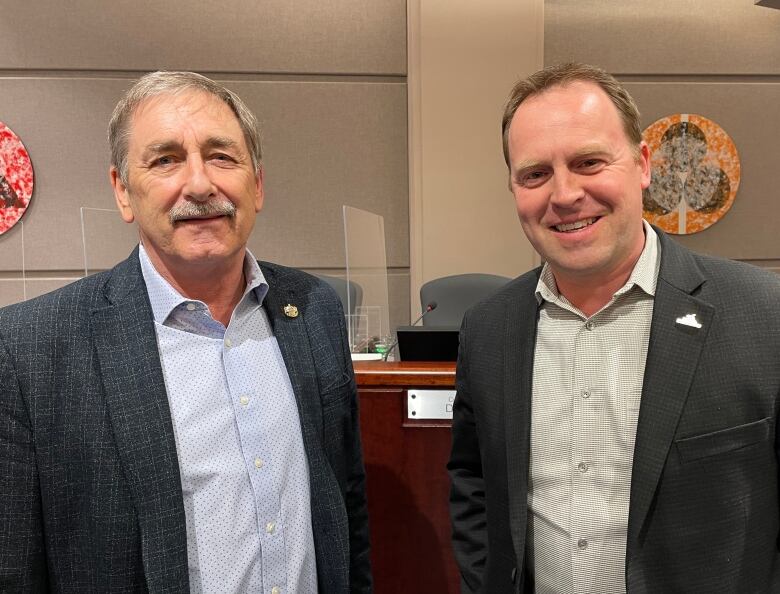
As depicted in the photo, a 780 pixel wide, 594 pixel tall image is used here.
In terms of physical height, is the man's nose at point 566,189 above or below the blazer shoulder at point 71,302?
above

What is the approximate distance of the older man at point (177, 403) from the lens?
104 cm

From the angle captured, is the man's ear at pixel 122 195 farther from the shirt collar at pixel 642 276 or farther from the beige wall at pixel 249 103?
the beige wall at pixel 249 103

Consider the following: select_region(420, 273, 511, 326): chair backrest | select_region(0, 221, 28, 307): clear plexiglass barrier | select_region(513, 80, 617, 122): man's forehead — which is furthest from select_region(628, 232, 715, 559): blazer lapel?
select_region(0, 221, 28, 307): clear plexiglass barrier

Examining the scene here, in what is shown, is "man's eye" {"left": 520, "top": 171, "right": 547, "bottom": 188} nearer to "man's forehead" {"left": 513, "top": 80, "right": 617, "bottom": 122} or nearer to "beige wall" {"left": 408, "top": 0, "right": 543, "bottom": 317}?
"man's forehead" {"left": 513, "top": 80, "right": 617, "bottom": 122}

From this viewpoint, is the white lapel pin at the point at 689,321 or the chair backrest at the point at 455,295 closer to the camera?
the white lapel pin at the point at 689,321

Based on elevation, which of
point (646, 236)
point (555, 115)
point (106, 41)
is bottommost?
point (646, 236)

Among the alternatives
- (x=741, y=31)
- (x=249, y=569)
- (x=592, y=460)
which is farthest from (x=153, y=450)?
(x=741, y=31)

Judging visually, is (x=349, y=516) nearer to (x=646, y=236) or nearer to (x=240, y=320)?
(x=240, y=320)

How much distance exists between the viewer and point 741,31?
4227 mm

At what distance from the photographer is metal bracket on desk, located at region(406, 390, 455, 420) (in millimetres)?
1709

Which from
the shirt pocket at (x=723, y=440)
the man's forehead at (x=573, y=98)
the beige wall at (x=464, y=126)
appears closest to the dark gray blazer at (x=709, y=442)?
the shirt pocket at (x=723, y=440)

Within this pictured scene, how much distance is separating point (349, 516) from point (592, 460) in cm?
56

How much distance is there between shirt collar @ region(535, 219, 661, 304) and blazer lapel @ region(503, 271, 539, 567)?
32 mm

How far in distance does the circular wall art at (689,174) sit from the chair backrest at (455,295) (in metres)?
1.44
